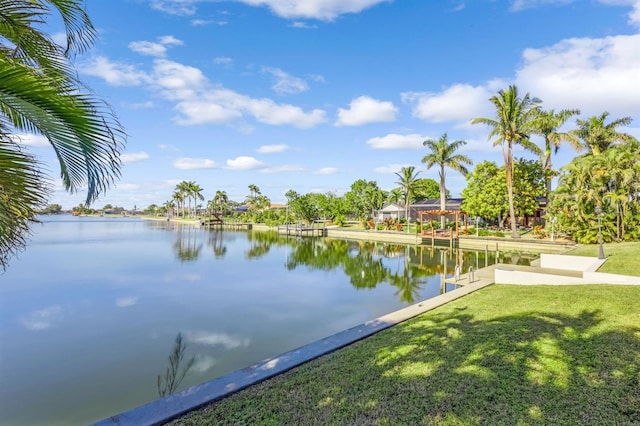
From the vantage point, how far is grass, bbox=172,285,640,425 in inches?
128

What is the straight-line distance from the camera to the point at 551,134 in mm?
26484

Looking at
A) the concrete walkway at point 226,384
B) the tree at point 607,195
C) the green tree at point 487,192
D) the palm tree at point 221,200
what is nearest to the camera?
the concrete walkway at point 226,384

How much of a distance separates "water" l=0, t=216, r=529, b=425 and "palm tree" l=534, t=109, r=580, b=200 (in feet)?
41.1

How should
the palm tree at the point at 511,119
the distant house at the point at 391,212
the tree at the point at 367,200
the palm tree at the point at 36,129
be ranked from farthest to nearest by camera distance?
the distant house at the point at 391,212
the tree at the point at 367,200
the palm tree at the point at 511,119
the palm tree at the point at 36,129

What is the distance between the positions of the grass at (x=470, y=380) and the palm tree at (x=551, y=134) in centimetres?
2470

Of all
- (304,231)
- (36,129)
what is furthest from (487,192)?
(36,129)

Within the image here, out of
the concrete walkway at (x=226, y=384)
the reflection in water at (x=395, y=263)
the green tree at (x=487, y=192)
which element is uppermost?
the green tree at (x=487, y=192)

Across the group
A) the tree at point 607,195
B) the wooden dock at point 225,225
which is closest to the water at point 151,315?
the tree at point 607,195

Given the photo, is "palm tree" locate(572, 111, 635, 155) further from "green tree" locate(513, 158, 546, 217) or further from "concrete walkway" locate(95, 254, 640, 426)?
"concrete walkway" locate(95, 254, 640, 426)

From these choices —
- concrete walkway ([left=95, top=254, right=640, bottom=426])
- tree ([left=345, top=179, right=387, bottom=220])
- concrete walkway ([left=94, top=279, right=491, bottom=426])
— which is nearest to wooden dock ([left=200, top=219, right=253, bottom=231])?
tree ([left=345, top=179, right=387, bottom=220])

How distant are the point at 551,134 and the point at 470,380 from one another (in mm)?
28783

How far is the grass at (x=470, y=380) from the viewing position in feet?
10.6

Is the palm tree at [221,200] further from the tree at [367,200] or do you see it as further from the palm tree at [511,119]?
the palm tree at [511,119]

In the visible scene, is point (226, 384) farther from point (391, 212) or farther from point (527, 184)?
point (391, 212)
